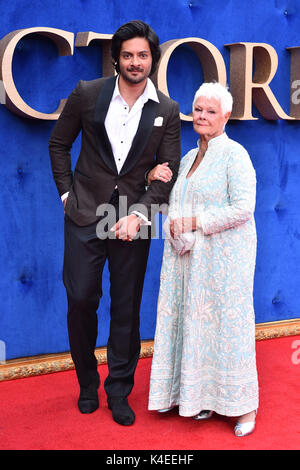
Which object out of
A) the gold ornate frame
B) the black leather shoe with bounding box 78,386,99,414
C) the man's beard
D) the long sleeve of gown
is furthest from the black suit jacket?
the gold ornate frame

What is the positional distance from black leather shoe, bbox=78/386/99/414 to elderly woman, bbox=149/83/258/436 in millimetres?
330

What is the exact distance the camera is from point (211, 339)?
2.70 m

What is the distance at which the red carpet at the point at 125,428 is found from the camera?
2.58 meters

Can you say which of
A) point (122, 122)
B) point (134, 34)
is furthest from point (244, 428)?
point (134, 34)

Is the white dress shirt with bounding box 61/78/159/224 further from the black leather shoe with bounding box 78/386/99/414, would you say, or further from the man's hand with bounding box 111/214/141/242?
the black leather shoe with bounding box 78/386/99/414

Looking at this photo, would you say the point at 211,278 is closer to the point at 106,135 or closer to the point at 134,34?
the point at 106,135

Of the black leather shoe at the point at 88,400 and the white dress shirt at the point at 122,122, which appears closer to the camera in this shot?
the white dress shirt at the point at 122,122

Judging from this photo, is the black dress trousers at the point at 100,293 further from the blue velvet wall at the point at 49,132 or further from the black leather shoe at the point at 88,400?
the blue velvet wall at the point at 49,132

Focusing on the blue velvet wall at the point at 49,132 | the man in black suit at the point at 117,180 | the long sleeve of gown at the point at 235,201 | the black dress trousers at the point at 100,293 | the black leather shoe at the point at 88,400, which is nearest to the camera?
the long sleeve of gown at the point at 235,201

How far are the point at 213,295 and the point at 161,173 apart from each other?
22.6 inches

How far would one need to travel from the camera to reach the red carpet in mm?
2578

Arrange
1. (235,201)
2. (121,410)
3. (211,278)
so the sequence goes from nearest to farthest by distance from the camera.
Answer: (235,201), (211,278), (121,410)

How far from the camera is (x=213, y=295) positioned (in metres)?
2.67

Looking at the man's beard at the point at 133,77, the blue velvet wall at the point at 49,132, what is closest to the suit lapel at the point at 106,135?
the man's beard at the point at 133,77
